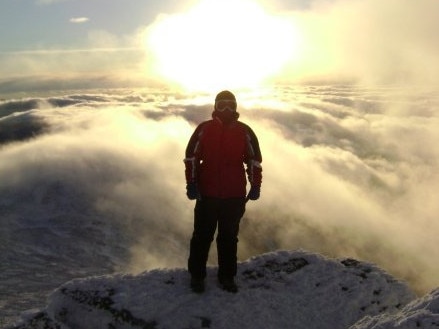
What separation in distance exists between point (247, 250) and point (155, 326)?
94446 mm

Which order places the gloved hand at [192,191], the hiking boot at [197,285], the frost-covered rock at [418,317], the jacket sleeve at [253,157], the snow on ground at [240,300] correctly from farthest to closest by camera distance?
1. the hiking boot at [197,285]
2. the jacket sleeve at [253,157]
3. the gloved hand at [192,191]
4. the snow on ground at [240,300]
5. the frost-covered rock at [418,317]

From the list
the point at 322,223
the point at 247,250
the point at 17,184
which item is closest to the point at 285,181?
the point at 322,223

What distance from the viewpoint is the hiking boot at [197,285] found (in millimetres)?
8463

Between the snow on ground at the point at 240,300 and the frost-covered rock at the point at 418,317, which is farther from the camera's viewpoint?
the snow on ground at the point at 240,300

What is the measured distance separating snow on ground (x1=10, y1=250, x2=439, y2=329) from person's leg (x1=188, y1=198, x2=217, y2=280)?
1.21 feet

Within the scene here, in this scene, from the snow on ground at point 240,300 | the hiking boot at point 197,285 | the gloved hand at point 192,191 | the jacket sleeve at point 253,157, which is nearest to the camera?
the snow on ground at point 240,300

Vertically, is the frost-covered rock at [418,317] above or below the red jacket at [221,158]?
below

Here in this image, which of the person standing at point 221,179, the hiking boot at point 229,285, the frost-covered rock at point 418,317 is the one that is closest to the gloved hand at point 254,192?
the person standing at point 221,179

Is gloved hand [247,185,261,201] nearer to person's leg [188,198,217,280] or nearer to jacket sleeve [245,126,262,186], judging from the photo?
jacket sleeve [245,126,262,186]

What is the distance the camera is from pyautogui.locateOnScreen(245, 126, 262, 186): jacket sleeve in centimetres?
832

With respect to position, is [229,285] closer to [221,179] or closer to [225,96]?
[221,179]

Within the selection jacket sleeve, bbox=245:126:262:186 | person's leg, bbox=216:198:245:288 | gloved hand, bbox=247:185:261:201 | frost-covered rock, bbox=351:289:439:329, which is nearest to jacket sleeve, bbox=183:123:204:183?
person's leg, bbox=216:198:245:288

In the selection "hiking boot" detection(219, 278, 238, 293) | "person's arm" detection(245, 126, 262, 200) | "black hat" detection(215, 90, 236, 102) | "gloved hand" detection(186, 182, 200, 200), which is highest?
"black hat" detection(215, 90, 236, 102)

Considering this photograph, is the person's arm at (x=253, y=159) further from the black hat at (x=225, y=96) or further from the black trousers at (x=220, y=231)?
the black hat at (x=225, y=96)
